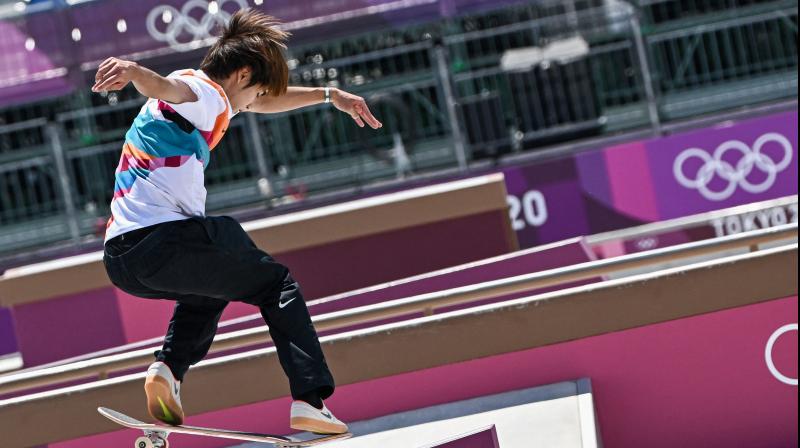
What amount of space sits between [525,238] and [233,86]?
6501 mm

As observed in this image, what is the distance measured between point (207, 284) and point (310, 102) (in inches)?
39.3

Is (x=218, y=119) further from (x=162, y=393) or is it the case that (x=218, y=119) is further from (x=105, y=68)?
(x=162, y=393)

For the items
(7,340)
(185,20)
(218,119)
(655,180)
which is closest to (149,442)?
(218,119)

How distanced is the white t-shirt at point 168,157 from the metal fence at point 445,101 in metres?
7.29

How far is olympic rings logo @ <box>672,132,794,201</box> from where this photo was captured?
10.9 m

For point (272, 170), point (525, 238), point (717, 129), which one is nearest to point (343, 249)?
point (525, 238)

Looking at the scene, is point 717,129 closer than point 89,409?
No

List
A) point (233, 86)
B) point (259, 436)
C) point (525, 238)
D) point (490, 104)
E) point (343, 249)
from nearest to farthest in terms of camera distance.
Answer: point (233, 86) < point (259, 436) < point (343, 249) < point (525, 238) < point (490, 104)

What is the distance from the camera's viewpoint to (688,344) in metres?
6.21

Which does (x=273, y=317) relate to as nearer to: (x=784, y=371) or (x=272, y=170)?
(x=784, y=371)

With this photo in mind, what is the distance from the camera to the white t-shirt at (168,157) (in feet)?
14.7

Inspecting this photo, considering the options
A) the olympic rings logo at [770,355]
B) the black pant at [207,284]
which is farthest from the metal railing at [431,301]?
the black pant at [207,284]

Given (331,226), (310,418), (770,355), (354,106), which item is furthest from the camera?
(331,226)

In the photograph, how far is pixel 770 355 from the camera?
6215mm
